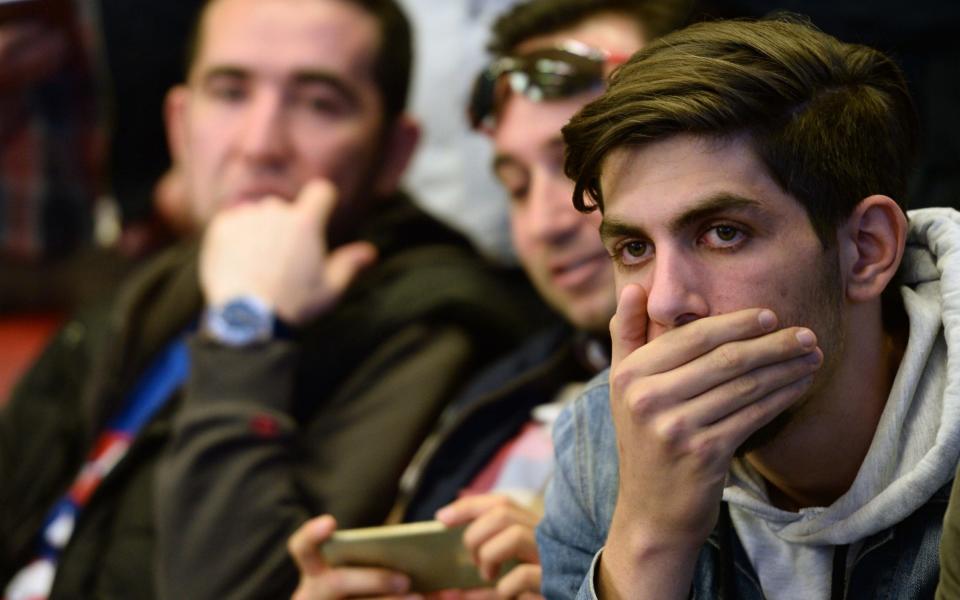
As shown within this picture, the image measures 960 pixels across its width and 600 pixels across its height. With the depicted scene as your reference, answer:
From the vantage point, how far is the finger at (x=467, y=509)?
122 centimetres

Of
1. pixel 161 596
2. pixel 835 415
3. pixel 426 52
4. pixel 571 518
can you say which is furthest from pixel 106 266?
pixel 835 415

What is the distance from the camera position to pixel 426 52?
2.23m

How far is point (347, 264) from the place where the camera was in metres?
1.77

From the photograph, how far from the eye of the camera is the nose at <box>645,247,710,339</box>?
→ 0.94 metres

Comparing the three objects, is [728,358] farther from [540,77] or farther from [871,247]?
[540,77]

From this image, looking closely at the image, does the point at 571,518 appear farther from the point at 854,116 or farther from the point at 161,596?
the point at 161,596

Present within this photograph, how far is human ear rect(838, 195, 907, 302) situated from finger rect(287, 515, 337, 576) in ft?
1.84

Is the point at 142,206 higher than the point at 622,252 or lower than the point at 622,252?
lower

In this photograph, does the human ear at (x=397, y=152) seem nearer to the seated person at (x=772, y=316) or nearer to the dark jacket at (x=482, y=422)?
the dark jacket at (x=482, y=422)

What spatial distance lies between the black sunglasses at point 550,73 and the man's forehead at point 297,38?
0.99ft

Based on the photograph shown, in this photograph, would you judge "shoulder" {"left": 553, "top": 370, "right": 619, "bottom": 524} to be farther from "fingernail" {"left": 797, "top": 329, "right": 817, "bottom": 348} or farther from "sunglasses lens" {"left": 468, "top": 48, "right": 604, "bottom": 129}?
"sunglasses lens" {"left": 468, "top": 48, "right": 604, "bottom": 129}

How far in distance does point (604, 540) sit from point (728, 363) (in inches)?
10.1

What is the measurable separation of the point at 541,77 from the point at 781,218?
670 mm

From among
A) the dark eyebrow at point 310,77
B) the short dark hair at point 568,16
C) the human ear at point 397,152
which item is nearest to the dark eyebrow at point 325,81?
the dark eyebrow at point 310,77
